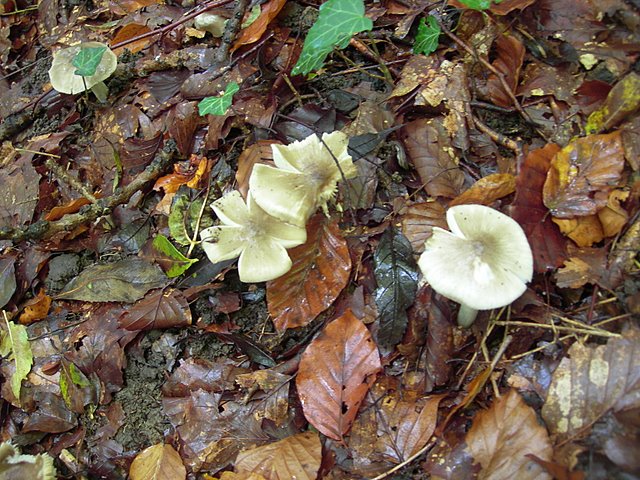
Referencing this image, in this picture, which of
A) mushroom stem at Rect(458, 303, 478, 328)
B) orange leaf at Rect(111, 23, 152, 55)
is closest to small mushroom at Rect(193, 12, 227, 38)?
orange leaf at Rect(111, 23, 152, 55)

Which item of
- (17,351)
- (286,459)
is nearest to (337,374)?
(286,459)

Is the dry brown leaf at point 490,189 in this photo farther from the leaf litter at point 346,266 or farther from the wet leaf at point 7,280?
the wet leaf at point 7,280

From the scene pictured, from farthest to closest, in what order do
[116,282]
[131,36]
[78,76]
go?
1. [131,36]
2. [78,76]
3. [116,282]

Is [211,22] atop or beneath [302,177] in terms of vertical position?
atop

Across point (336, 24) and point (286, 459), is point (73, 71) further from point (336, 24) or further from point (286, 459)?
point (286, 459)

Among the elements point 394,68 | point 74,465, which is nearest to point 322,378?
point 74,465

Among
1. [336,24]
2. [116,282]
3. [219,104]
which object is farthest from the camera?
[116,282]

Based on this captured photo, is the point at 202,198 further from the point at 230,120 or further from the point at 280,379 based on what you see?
the point at 280,379
